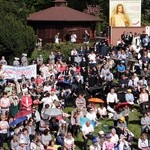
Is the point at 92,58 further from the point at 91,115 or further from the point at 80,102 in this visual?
the point at 91,115

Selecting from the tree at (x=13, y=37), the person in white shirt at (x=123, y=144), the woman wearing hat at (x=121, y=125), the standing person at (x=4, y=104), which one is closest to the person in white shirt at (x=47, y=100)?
the standing person at (x=4, y=104)

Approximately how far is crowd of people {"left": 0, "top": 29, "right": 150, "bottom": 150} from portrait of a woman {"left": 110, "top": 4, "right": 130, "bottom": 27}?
566 inches

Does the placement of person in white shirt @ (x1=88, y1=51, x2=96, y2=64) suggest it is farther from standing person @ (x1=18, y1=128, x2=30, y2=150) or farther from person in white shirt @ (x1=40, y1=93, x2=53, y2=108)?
standing person @ (x1=18, y1=128, x2=30, y2=150)

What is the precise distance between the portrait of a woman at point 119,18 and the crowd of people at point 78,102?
14385mm

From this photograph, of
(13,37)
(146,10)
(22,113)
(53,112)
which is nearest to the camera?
(22,113)

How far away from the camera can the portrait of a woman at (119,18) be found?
51306 mm

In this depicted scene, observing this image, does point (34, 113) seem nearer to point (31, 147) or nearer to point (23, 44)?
point (31, 147)

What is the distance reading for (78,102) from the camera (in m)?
27.0

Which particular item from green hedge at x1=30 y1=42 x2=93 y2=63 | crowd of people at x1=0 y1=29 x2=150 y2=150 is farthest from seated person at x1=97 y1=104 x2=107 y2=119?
green hedge at x1=30 y1=42 x2=93 y2=63

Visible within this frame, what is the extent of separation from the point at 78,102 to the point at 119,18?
25.4 meters

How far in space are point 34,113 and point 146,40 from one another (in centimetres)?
1540

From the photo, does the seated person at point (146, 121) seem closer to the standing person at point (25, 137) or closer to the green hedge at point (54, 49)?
the standing person at point (25, 137)

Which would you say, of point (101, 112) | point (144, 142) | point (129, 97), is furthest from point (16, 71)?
point (144, 142)

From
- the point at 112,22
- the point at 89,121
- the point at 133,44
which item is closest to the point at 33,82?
the point at 89,121
